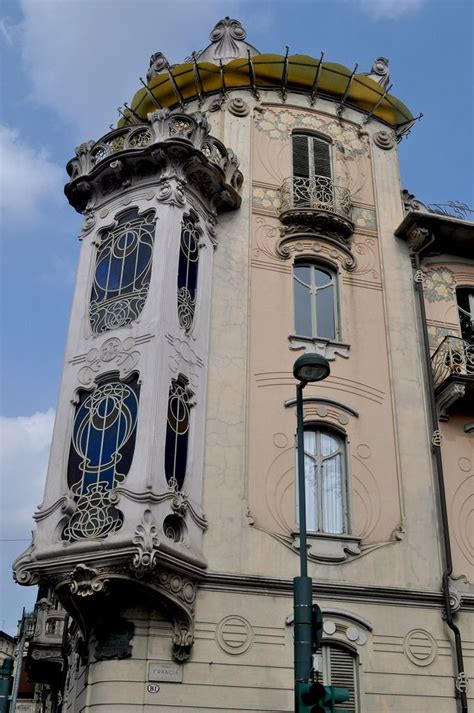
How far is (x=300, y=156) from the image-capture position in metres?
21.9

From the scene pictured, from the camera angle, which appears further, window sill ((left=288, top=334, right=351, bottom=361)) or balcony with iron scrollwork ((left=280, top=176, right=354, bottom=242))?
balcony with iron scrollwork ((left=280, top=176, right=354, bottom=242))

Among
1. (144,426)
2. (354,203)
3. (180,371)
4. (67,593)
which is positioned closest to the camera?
(67,593)

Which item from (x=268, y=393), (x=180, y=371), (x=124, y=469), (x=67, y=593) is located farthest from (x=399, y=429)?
(x=67, y=593)

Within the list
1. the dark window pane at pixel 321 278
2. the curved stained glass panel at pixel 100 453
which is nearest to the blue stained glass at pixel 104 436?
the curved stained glass panel at pixel 100 453

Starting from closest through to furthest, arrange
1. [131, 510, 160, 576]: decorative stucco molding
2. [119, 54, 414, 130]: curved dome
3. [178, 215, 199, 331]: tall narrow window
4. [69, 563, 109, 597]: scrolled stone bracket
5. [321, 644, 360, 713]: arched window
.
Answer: [131, 510, 160, 576]: decorative stucco molding < [69, 563, 109, 597]: scrolled stone bracket < [321, 644, 360, 713]: arched window < [178, 215, 199, 331]: tall narrow window < [119, 54, 414, 130]: curved dome

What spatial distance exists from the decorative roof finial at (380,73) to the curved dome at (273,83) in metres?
1.03

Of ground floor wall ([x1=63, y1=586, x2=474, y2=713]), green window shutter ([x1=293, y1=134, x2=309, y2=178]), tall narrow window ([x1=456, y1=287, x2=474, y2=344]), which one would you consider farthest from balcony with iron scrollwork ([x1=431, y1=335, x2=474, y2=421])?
green window shutter ([x1=293, y1=134, x2=309, y2=178])

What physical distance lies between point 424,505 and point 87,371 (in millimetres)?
7631

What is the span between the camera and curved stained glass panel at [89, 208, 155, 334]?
56.9 ft

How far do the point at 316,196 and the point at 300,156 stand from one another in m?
1.77

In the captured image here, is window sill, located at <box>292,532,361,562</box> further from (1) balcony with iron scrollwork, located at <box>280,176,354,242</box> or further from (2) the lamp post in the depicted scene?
(1) balcony with iron scrollwork, located at <box>280,176,354,242</box>

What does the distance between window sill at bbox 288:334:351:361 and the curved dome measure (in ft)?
26.1

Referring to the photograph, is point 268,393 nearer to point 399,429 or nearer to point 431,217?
point 399,429

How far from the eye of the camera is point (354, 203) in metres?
21.3
